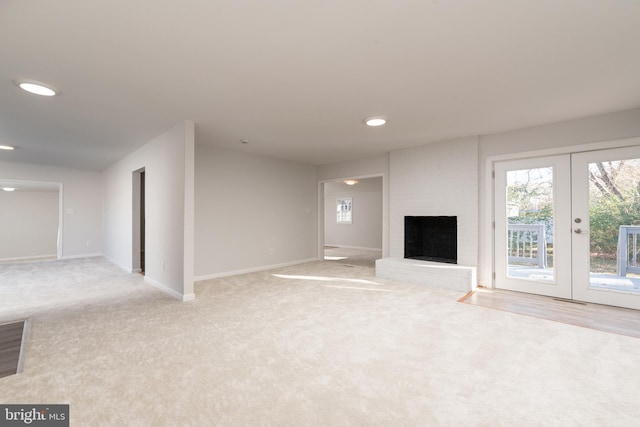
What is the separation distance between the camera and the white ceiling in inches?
67.6

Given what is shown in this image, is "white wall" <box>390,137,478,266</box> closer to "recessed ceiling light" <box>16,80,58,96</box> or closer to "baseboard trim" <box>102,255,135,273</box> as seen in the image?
"recessed ceiling light" <box>16,80,58,96</box>

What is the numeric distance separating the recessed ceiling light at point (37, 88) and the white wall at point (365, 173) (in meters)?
4.89

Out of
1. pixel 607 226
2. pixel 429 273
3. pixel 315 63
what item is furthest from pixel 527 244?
pixel 315 63

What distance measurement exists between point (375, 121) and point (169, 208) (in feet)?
10.1

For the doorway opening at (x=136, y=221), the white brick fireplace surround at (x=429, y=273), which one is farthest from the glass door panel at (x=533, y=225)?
the doorway opening at (x=136, y=221)

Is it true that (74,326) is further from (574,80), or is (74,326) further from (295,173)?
(574,80)

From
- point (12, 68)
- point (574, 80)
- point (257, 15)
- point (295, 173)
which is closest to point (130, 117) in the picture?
point (12, 68)

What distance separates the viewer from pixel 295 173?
6523mm

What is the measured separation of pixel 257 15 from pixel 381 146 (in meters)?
3.69

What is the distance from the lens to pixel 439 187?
4820mm

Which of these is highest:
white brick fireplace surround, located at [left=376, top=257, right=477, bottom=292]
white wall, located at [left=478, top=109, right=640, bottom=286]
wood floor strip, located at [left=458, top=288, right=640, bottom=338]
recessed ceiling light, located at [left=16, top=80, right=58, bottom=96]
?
recessed ceiling light, located at [left=16, top=80, right=58, bottom=96]

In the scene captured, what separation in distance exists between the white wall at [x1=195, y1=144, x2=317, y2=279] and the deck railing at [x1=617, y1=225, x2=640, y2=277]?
17.0ft

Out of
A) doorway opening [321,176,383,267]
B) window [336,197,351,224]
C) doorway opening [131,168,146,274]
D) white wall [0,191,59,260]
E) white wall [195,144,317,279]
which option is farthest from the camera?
window [336,197,351,224]

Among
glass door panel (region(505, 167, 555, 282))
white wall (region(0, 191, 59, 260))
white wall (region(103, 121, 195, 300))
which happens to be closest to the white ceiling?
white wall (region(103, 121, 195, 300))
